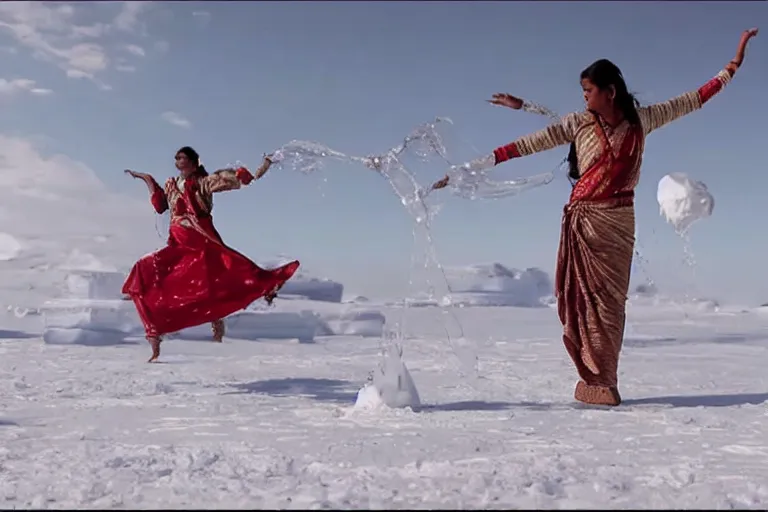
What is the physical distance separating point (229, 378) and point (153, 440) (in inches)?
105

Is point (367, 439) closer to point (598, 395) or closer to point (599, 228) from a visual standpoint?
point (598, 395)

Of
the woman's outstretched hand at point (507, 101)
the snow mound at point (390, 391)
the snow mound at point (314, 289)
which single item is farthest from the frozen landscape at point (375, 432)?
the snow mound at point (314, 289)

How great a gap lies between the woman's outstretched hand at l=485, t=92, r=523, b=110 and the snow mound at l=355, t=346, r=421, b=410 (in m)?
1.85

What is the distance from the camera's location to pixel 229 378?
5637 millimetres

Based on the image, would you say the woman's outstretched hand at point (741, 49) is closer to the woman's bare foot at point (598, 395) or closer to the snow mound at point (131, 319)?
the woman's bare foot at point (598, 395)

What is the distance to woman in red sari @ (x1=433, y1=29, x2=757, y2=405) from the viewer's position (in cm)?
427

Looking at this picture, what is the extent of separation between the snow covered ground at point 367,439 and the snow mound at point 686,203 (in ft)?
18.2

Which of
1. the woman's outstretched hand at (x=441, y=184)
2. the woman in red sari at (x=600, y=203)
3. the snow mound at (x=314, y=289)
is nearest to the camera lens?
the woman in red sari at (x=600, y=203)

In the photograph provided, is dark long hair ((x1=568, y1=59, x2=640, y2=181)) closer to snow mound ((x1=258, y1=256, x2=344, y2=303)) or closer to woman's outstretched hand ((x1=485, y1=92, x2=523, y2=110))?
woman's outstretched hand ((x1=485, y1=92, x2=523, y2=110))

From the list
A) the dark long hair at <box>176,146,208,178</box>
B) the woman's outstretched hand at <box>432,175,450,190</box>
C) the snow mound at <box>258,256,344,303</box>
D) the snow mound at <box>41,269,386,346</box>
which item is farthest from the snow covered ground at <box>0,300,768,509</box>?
the snow mound at <box>258,256,344,303</box>

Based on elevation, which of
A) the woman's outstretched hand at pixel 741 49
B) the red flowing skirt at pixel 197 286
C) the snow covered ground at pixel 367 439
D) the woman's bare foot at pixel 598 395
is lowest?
the snow covered ground at pixel 367 439

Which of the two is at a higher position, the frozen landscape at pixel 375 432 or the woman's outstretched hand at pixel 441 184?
the woman's outstretched hand at pixel 441 184

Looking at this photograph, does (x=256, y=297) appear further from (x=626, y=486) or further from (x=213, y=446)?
(x=626, y=486)

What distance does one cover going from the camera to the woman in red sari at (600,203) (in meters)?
4.27
